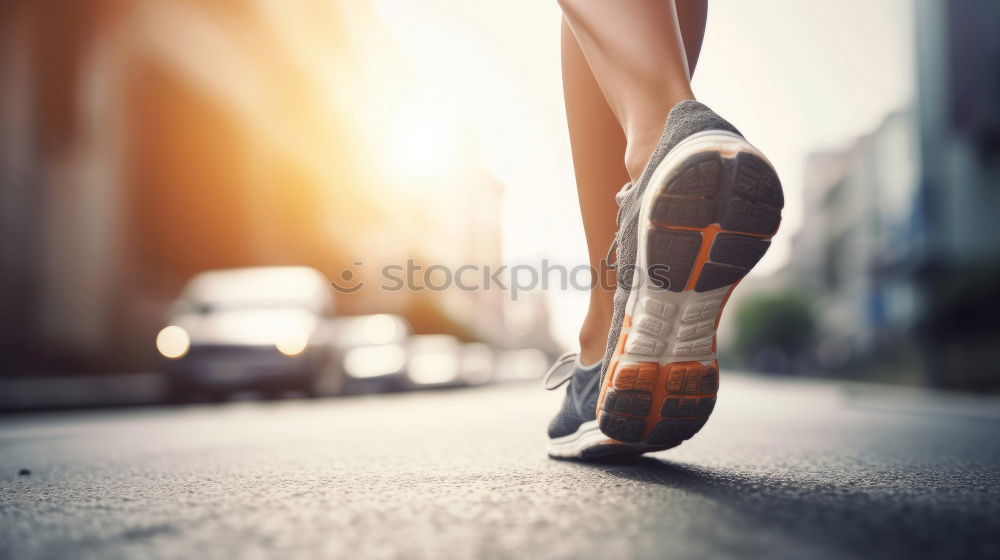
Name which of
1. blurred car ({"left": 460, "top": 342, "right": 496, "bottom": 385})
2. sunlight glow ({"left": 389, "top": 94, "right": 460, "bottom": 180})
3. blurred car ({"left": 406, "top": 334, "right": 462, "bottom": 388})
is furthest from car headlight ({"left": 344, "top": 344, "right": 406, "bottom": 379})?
sunlight glow ({"left": 389, "top": 94, "right": 460, "bottom": 180})

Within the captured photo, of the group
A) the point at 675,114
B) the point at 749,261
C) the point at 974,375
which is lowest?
the point at 974,375

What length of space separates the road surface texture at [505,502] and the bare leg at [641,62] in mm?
671

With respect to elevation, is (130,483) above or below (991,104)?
below

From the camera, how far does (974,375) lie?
13.0 metres

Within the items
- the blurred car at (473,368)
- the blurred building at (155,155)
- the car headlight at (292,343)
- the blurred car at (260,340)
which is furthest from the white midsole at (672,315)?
the blurred building at (155,155)

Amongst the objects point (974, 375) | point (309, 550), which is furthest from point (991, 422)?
point (974, 375)

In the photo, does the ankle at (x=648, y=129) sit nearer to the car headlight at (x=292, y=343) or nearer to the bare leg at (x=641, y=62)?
the bare leg at (x=641, y=62)

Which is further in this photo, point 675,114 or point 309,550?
point 675,114

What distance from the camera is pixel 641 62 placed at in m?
1.78

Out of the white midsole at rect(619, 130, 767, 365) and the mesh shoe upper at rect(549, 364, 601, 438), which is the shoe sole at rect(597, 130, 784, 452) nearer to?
the white midsole at rect(619, 130, 767, 365)

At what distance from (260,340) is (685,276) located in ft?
25.1

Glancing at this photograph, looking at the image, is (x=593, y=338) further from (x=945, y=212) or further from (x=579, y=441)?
(x=945, y=212)

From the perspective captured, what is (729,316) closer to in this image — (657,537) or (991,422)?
(991,422)

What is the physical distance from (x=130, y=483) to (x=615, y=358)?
1.00 metres
